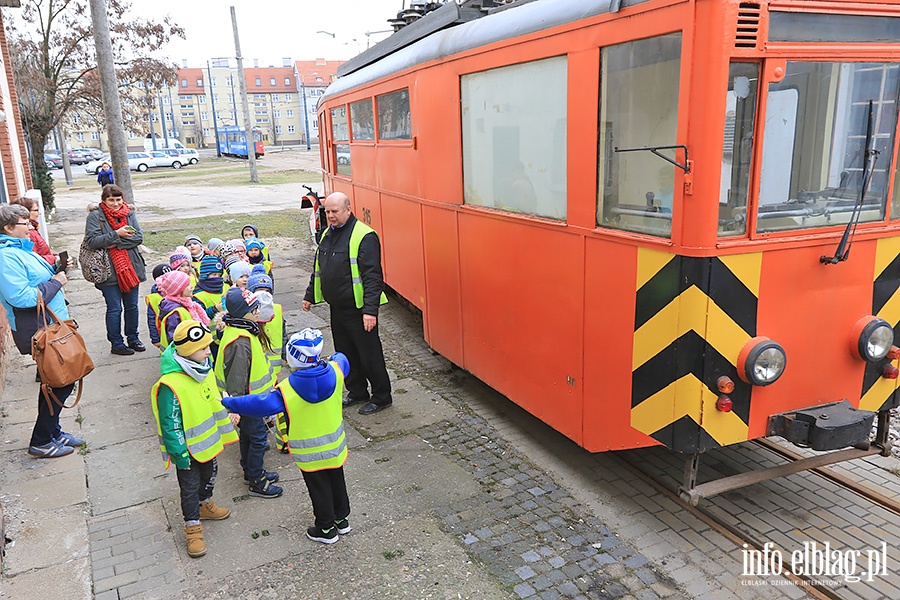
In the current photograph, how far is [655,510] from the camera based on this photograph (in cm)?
400

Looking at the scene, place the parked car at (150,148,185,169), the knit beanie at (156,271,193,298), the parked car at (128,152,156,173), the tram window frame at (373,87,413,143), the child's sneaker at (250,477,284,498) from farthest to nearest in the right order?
the parked car at (150,148,185,169)
the parked car at (128,152,156,173)
the tram window frame at (373,87,413,143)
the knit beanie at (156,271,193,298)
the child's sneaker at (250,477,284,498)

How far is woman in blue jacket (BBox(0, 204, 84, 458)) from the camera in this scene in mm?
4699

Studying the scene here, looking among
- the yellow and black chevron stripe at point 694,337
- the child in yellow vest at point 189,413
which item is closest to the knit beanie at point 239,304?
the child in yellow vest at point 189,413

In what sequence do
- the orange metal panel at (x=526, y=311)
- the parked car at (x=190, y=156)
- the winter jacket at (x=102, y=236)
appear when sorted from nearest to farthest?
1. the orange metal panel at (x=526, y=311)
2. the winter jacket at (x=102, y=236)
3. the parked car at (x=190, y=156)

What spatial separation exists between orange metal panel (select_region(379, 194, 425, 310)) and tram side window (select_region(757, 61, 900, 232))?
3533 millimetres

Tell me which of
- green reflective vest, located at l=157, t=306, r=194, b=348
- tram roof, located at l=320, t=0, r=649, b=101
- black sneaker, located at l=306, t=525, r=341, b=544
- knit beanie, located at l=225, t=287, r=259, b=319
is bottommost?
Result: black sneaker, located at l=306, t=525, r=341, b=544

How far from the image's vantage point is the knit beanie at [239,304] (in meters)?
3.99

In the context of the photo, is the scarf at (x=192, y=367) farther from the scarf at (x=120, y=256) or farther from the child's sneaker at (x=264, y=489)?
the scarf at (x=120, y=256)

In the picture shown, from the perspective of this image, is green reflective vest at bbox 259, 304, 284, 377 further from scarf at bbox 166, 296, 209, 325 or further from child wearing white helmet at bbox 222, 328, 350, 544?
child wearing white helmet at bbox 222, 328, 350, 544

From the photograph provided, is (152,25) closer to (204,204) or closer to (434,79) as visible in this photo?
(204,204)

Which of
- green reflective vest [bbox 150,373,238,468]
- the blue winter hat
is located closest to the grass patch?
the blue winter hat

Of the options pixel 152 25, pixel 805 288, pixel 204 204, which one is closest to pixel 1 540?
pixel 805 288

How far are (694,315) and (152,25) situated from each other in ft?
85.1

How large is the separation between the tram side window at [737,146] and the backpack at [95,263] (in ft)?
19.2
